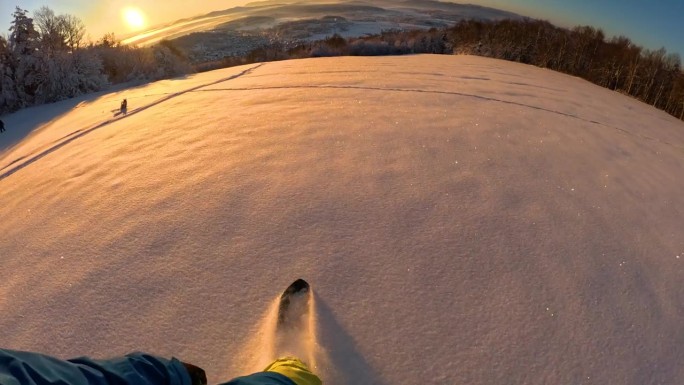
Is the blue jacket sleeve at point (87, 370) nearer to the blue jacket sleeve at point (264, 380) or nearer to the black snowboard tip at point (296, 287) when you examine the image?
the blue jacket sleeve at point (264, 380)

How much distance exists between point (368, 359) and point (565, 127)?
5.45m

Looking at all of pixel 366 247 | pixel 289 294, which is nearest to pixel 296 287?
pixel 289 294

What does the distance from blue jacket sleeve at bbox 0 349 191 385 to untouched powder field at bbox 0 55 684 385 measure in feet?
1.81

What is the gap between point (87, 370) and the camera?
1454mm

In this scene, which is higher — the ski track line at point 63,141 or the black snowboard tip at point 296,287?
the black snowboard tip at point 296,287

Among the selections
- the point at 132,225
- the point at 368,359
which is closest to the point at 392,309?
the point at 368,359

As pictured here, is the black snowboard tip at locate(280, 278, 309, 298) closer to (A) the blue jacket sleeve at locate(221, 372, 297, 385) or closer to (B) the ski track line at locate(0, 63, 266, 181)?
(A) the blue jacket sleeve at locate(221, 372, 297, 385)

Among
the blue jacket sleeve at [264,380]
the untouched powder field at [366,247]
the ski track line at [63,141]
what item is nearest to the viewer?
the blue jacket sleeve at [264,380]

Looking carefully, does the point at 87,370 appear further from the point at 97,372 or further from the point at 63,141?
the point at 63,141

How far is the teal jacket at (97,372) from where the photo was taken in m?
1.29

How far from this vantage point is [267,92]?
26.2 feet

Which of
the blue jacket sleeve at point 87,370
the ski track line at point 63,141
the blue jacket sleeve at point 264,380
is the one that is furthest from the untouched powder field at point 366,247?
the blue jacket sleeve at point 87,370

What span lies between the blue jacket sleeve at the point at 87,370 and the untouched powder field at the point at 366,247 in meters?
0.55

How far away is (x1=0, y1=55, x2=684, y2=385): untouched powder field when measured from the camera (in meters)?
2.31
